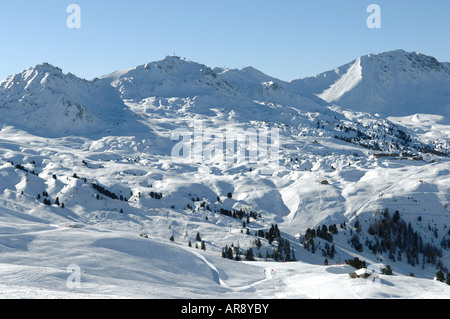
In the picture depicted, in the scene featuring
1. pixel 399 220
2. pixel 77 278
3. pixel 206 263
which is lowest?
pixel 399 220

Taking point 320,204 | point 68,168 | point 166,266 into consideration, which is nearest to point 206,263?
point 166,266

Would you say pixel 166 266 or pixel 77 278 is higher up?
pixel 77 278

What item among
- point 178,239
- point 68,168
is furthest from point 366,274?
point 68,168

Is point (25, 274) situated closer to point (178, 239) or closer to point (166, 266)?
point (166, 266)

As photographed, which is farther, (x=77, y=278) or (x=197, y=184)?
(x=197, y=184)

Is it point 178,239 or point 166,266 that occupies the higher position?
point 166,266
